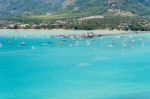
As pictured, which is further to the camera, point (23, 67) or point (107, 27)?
point (107, 27)

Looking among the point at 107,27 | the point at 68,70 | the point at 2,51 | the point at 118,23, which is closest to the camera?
the point at 68,70

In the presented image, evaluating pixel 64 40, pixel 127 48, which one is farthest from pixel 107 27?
pixel 127 48

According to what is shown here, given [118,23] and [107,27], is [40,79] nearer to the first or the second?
[107,27]

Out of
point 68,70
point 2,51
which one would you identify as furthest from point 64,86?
point 2,51

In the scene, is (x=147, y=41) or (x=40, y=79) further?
(x=147, y=41)

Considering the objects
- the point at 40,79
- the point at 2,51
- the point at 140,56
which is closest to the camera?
the point at 40,79

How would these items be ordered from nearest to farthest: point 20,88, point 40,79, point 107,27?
point 20,88
point 40,79
point 107,27

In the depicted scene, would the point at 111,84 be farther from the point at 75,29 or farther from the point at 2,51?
the point at 75,29
